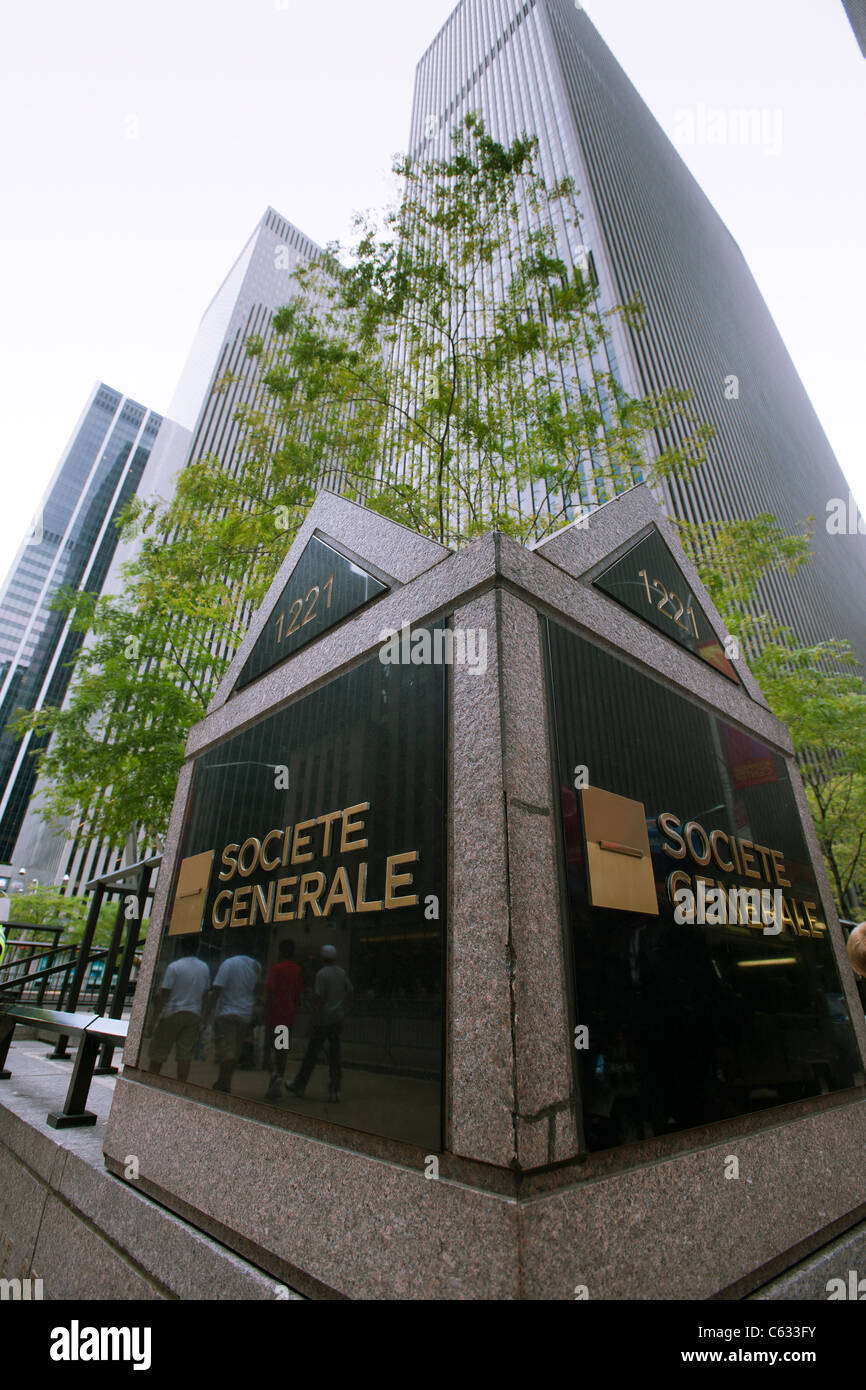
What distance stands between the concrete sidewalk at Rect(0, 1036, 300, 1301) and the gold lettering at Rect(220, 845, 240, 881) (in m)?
1.48

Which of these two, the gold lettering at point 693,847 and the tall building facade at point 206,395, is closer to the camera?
the gold lettering at point 693,847

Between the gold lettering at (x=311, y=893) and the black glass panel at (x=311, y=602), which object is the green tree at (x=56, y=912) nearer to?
the black glass panel at (x=311, y=602)

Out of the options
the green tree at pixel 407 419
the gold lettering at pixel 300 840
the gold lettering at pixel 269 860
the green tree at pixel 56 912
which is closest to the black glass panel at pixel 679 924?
the gold lettering at pixel 300 840

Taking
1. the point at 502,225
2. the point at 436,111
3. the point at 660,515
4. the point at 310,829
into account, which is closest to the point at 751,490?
the point at 436,111

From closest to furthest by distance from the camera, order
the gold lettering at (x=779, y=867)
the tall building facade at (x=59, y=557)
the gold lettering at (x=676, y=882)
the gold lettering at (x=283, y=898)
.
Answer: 1. the gold lettering at (x=676, y=882)
2. the gold lettering at (x=283, y=898)
3. the gold lettering at (x=779, y=867)
4. the tall building facade at (x=59, y=557)

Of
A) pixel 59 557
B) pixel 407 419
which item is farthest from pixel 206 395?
pixel 59 557

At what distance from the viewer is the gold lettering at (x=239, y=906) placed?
11.0 feet

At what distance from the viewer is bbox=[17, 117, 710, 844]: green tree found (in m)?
8.72

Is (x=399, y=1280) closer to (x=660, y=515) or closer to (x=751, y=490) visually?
(x=660, y=515)

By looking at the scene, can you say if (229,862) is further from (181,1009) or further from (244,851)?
(181,1009)

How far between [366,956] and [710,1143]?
1550 millimetres

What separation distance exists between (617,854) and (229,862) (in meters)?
2.22

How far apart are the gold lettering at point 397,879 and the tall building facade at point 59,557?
90.4 m

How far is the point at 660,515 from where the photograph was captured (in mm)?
4676
